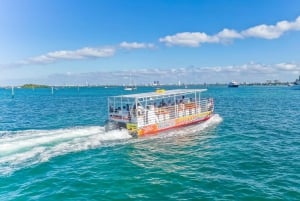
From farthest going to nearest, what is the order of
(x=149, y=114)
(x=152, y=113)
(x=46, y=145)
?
(x=152, y=113)
(x=149, y=114)
(x=46, y=145)

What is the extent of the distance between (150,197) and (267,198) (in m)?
5.57

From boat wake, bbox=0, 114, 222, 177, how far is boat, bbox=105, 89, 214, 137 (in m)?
1.15

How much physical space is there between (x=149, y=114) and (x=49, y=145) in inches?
407

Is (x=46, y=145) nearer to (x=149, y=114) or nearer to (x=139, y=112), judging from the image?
(x=139, y=112)

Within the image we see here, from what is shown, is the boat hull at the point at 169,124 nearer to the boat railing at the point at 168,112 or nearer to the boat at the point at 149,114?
the boat at the point at 149,114

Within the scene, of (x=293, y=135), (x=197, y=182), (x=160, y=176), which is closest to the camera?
(x=197, y=182)

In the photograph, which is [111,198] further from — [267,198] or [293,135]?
[293,135]

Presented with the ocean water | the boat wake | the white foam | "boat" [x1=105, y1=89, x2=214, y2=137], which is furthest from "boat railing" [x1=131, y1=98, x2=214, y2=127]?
the white foam

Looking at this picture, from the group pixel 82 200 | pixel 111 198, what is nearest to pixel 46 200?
pixel 82 200

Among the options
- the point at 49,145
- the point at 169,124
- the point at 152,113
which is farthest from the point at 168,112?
the point at 49,145

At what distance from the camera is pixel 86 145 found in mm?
23391

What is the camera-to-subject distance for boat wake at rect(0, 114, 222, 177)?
19000mm

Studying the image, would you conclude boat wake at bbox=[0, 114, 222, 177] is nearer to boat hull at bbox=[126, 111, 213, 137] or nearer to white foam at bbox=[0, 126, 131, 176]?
white foam at bbox=[0, 126, 131, 176]

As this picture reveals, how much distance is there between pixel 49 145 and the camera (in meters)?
23.0
